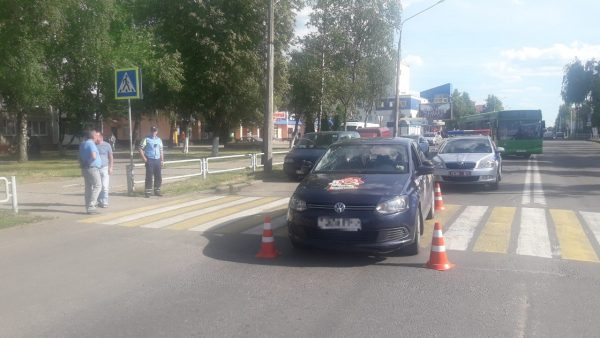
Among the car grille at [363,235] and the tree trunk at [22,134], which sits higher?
the tree trunk at [22,134]

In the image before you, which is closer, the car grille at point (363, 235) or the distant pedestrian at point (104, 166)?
the car grille at point (363, 235)

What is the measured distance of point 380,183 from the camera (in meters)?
7.38

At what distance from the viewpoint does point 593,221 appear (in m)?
10.1

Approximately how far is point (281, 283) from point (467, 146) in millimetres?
11893

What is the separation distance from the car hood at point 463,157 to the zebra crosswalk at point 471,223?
3.49 meters

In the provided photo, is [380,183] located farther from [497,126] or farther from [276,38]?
[497,126]

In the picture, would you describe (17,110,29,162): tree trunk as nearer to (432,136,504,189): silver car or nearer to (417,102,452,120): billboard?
(432,136,504,189): silver car

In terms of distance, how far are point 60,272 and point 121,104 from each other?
2776 cm

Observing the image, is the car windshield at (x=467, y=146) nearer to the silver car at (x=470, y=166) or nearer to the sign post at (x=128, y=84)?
the silver car at (x=470, y=166)

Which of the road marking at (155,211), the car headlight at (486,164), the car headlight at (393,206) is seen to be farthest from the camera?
the car headlight at (486,164)

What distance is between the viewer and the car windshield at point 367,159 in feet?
27.0

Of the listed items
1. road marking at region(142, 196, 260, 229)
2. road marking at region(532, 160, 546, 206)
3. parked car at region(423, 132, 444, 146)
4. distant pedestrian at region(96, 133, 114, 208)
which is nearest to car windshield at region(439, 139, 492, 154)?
road marking at region(532, 160, 546, 206)

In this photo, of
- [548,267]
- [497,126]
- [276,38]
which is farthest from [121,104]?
[548,267]

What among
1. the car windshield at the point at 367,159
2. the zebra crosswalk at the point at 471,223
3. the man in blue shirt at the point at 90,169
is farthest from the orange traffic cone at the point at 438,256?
the man in blue shirt at the point at 90,169
